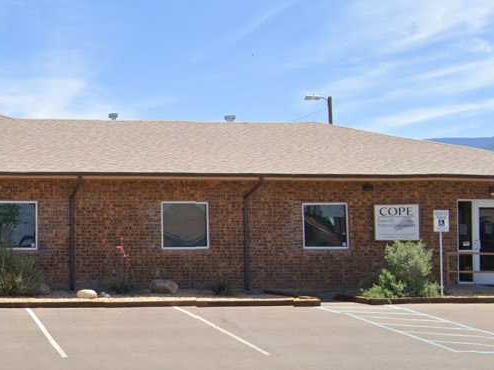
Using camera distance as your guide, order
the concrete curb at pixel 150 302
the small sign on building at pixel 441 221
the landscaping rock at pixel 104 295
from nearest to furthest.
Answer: the concrete curb at pixel 150 302, the landscaping rock at pixel 104 295, the small sign on building at pixel 441 221

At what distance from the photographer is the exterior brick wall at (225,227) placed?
21125 mm

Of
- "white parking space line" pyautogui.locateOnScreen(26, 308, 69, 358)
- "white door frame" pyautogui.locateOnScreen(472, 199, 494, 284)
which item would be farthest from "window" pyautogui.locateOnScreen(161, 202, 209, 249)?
"white door frame" pyautogui.locateOnScreen(472, 199, 494, 284)

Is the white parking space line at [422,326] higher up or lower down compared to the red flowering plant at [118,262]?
lower down

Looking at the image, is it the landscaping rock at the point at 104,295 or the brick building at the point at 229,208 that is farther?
the brick building at the point at 229,208

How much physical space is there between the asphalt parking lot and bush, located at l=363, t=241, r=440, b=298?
5.39 ft

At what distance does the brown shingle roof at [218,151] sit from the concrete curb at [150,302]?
3.55 metres

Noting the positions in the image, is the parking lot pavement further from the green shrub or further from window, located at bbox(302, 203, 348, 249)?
window, located at bbox(302, 203, 348, 249)

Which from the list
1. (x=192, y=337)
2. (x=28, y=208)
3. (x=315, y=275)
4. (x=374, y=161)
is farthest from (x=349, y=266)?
(x=192, y=337)

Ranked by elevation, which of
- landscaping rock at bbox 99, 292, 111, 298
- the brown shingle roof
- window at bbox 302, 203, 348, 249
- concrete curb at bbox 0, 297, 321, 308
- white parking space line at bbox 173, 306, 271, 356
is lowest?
white parking space line at bbox 173, 306, 271, 356

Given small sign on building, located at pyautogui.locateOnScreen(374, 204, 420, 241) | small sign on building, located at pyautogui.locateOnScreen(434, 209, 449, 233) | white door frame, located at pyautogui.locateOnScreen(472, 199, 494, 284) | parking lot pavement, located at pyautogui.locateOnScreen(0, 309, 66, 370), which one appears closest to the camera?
parking lot pavement, located at pyautogui.locateOnScreen(0, 309, 66, 370)

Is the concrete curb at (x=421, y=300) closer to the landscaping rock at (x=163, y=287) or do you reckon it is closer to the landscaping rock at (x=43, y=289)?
the landscaping rock at (x=163, y=287)

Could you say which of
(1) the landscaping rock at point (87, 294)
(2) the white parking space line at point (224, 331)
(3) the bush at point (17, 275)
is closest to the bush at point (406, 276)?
(2) the white parking space line at point (224, 331)

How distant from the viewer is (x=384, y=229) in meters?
22.8

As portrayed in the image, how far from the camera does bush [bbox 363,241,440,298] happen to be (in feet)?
66.3
